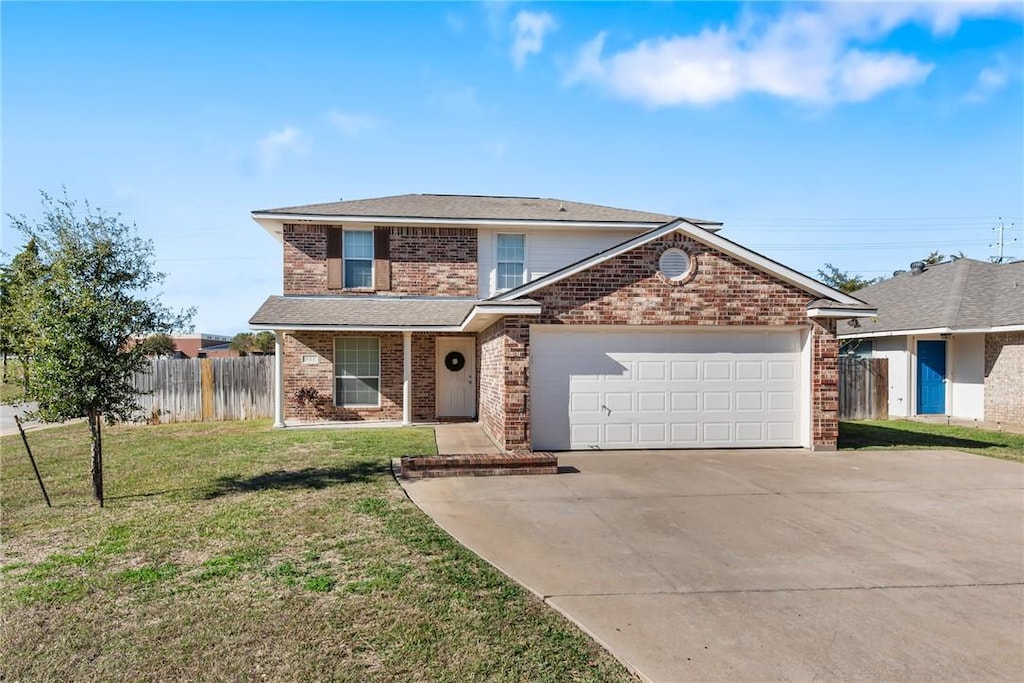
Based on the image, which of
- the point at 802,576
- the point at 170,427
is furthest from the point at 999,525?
the point at 170,427

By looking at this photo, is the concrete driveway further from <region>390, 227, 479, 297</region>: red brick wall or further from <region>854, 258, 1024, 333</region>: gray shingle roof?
<region>854, 258, 1024, 333</region>: gray shingle roof

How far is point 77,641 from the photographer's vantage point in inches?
167

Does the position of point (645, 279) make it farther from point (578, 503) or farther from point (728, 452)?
point (578, 503)

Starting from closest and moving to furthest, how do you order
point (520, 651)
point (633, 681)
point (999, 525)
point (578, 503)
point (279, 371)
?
1. point (633, 681)
2. point (520, 651)
3. point (999, 525)
4. point (578, 503)
5. point (279, 371)

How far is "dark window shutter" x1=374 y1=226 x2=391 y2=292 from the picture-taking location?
56.0 feet

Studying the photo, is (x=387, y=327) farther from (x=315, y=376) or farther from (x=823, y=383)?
(x=823, y=383)

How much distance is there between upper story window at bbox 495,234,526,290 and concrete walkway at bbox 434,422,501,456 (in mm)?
4213

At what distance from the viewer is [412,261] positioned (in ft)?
56.7

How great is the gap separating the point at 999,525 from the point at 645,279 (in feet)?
21.4

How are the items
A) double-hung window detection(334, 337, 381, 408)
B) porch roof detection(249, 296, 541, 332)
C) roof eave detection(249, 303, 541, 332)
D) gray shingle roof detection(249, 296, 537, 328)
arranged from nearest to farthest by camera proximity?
roof eave detection(249, 303, 541, 332) < porch roof detection(249, 296, 541, 332) < gray shingle roof detection(249, 296, 537, 328) < double-hung window detection(334, 337, 381, 408)

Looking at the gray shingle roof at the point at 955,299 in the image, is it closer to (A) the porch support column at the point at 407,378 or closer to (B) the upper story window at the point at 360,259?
(A) the porch support column at the point at 407,378

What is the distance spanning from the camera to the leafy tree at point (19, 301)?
7.85 metres

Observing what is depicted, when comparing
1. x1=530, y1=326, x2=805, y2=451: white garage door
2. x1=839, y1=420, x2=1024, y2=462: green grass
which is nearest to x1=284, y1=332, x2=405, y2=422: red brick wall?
x1=530, y1=326, x2=805, y2=451: white garage door

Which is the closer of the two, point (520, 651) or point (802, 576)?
point (520, 651)
